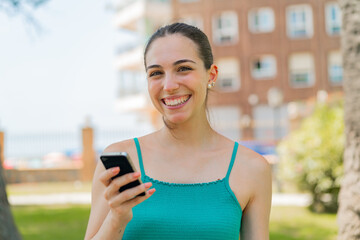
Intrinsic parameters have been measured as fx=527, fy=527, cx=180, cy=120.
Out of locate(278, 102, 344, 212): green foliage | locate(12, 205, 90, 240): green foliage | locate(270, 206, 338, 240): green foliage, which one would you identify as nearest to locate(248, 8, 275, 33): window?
locate(278, 102, 344, 212): green foliage

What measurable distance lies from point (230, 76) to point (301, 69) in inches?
166

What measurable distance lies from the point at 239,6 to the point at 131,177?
31.2 metres

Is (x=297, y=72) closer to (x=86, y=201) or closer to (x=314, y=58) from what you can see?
(x=314, y=58)

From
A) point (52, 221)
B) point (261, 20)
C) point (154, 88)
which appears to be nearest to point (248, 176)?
point (154, 88)

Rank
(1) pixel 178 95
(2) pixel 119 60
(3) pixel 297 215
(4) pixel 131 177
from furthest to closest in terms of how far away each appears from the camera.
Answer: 1. (2) pixel 119 60
2. (3) pixel 297 215
3. (1) pixel 178 95
4. (4) pixel 131 177

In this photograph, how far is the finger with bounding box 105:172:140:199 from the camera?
180 centimetres

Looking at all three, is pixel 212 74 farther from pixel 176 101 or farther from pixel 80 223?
pixel 80 223

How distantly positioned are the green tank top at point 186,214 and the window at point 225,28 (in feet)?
99.4

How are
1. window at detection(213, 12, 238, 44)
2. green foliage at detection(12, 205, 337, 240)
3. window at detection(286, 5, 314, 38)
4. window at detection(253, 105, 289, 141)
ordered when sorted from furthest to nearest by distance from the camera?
1. window at detection(213, 12, 238, 44)
2. window at detection(286, 5, 314, 38)
3. window at detection(253, 105, 289, 141)
4. green foliage at detection(12, 205, 337, 240)

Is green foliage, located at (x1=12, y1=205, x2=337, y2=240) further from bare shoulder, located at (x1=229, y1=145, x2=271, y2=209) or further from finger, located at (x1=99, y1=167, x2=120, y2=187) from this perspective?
finger, located at (x1=99, y1=167, x2=120, y2=187)

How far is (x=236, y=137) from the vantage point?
3052cm

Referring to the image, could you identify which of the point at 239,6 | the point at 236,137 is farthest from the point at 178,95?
the point at 239,6

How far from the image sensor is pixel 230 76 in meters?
31.9

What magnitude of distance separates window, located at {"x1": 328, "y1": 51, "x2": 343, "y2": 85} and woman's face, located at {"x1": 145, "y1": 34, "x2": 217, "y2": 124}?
98.8 ft
